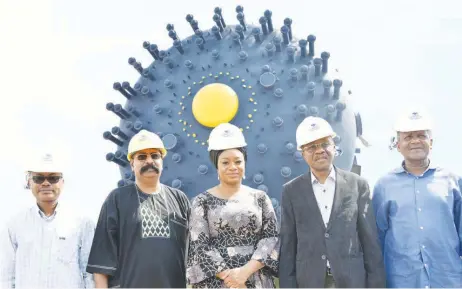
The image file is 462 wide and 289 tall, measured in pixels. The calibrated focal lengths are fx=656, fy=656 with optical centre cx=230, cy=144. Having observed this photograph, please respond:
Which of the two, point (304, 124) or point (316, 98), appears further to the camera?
point (316, 98)

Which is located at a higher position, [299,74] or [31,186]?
[299,74]

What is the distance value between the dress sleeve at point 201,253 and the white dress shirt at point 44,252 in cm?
114

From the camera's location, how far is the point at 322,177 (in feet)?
20.6

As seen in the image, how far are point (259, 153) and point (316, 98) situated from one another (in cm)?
115

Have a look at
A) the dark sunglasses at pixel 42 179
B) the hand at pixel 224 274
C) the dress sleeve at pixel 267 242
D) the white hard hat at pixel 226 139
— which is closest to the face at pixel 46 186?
the dark sunglasses at pixel 42 179

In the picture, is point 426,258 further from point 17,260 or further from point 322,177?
point 17,260

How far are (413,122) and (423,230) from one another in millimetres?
1046

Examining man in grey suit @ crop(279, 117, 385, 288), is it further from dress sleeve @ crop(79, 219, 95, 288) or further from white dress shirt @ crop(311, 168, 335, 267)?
dress sleeve @ crop(79, 219, 95, 288)

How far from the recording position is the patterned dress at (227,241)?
19.5ft

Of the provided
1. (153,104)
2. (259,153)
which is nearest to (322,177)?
(259,153)

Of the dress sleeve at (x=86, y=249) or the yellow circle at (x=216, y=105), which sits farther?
the yellow circle at (x=216, y=105)

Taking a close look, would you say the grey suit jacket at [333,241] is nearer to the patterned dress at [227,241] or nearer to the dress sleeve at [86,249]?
the patterned dress at [227,241]

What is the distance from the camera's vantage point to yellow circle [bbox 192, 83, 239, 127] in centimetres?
873

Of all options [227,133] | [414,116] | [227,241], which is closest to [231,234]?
[227,241]
